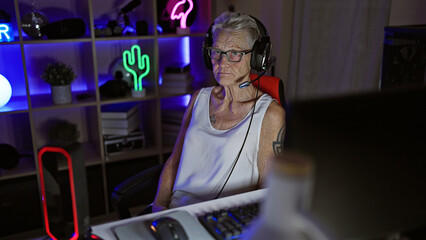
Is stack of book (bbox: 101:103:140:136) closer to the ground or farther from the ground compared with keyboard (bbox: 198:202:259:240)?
closer to the ground

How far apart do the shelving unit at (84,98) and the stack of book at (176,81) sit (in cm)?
6

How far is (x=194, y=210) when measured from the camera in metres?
1.02

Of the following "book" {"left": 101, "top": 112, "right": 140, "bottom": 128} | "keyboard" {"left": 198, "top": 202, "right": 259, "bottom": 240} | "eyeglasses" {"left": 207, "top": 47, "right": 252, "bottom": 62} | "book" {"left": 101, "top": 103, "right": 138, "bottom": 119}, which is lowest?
"book" {"left": 101, "top": 112, "right": 140, "bottom": 128}

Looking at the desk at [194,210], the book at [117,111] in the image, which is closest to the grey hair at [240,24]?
the desk at [194,210]

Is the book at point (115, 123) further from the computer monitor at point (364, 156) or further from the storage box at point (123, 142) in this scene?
the computer monitor at point (364, 156)

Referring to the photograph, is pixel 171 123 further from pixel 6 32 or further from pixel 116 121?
→ pixel 6 32

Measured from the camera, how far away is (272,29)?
7.93 feet

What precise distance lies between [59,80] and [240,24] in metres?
1.30

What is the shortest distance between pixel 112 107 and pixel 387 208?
6.96 feet

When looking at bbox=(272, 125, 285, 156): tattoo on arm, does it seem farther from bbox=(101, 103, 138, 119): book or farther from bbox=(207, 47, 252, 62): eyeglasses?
bbox=(101, 103, 138, 119): book

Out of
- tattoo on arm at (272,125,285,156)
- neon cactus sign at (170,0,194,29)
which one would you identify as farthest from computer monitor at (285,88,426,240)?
neon cactus sign at (170,0,194,29)

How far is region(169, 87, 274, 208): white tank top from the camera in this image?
4.47 feet

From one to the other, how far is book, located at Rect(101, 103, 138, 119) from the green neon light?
18 cm

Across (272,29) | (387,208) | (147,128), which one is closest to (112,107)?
(147,128)
